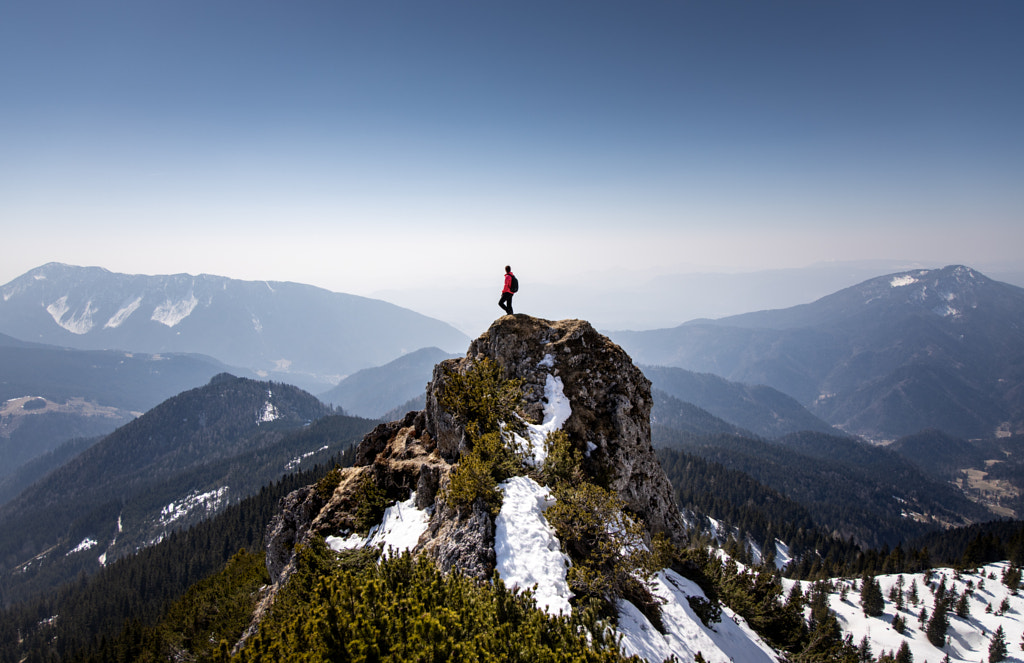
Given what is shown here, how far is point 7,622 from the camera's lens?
110 meters

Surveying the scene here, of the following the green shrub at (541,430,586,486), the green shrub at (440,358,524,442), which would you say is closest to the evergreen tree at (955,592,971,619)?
the green shrub at (541,430,586,486)

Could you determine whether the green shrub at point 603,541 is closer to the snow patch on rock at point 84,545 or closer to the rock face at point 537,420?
the rock face at point 537,420

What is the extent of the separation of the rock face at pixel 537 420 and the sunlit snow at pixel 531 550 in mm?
4344

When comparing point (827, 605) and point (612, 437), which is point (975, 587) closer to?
point (827, 605)

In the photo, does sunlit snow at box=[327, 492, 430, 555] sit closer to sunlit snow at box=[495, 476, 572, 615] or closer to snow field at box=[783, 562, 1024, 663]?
sunlit snow at box=[495, 476, 572, 615]

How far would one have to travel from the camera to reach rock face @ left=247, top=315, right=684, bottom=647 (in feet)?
65.5

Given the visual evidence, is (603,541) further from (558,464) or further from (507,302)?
(507,302)

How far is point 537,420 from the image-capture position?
20.9m

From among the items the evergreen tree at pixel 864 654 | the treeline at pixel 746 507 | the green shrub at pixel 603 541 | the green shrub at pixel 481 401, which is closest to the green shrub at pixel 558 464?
the green shrub at pixel 603 541

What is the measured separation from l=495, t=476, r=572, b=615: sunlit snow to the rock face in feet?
14.3

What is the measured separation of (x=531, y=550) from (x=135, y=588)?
456 feet

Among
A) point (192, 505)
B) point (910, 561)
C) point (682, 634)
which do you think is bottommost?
point (192, 505)

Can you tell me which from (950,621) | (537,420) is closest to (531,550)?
(537,420)

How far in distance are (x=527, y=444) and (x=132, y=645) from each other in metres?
72.6
